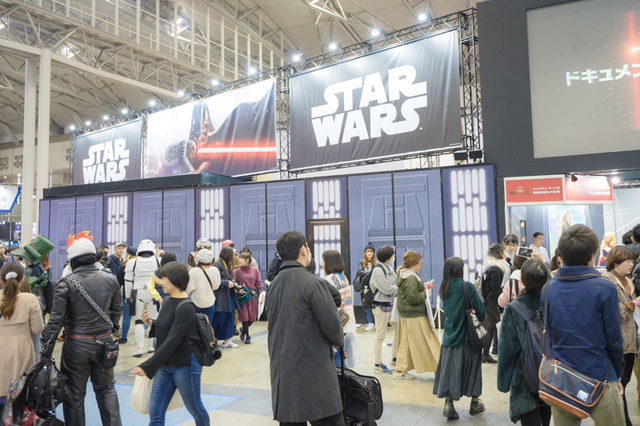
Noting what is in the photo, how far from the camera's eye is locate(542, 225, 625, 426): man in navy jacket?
2221 millimetres

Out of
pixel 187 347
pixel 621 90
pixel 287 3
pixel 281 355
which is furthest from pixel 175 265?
pixel 287 3

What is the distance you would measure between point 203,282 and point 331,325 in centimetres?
376

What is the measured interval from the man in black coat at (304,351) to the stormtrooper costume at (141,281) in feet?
15.0

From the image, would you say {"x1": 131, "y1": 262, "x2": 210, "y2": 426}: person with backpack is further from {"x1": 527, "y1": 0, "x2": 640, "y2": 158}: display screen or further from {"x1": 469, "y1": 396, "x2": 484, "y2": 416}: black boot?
{"x1": 527, "y1": 0, "x2": 640, "y2": 158}: display screen

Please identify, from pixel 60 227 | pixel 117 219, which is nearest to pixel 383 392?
pixel 117 219

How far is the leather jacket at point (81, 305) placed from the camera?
333 cm

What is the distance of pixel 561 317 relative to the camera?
91.7 inches

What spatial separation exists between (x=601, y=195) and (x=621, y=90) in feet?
5.80

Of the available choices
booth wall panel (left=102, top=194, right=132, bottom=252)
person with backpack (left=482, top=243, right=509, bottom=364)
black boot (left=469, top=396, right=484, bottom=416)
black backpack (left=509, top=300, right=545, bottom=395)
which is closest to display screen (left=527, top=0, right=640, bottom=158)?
person with backpack (left=482, top=243, right=509, bottom=364)

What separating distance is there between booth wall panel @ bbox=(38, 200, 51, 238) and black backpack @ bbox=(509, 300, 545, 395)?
14474 millimetres

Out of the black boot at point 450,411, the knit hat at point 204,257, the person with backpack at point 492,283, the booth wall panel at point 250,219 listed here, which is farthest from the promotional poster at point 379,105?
the black boot at point 450,411

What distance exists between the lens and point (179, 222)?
11617 mm

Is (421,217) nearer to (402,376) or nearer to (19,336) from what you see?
(402,376)

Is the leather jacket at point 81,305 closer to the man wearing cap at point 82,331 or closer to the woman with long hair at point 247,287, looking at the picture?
the man wearing cap at point 82,331
